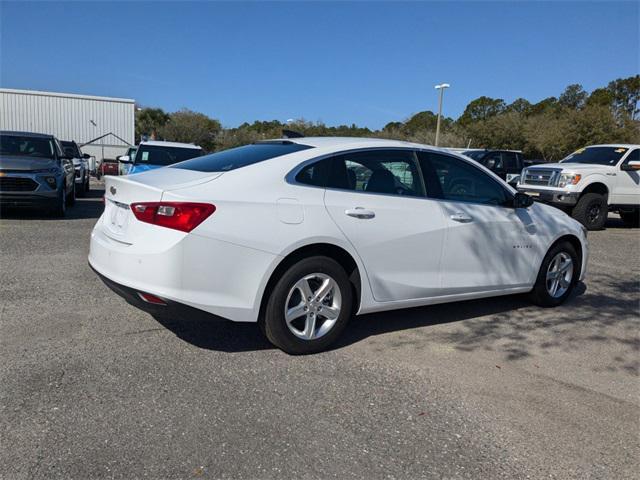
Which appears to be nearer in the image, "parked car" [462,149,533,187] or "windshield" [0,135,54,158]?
"windshield" [0,135,54,158]

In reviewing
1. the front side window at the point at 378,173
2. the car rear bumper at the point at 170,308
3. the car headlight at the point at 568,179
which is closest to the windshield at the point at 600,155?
the car headlight at the point at 568,179

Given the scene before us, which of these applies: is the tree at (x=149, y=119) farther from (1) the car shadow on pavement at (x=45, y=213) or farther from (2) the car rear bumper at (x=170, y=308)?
(2) the car rear bumper at (x=170, y=308)

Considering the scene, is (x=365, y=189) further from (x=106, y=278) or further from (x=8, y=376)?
(x=8, y=376)

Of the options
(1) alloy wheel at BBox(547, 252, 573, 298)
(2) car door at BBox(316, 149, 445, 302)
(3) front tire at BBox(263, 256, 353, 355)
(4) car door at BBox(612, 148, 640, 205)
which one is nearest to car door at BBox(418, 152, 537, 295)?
(2) car door at BBox(316, 149, 445, 302)

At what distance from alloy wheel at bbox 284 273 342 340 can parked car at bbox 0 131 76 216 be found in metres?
7.62

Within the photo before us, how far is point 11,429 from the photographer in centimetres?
291

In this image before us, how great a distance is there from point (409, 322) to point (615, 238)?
850cm

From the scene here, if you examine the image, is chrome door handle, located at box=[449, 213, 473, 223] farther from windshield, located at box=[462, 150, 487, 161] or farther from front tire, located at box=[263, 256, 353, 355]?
windshield, located at box=[462, 150, 487, 161]

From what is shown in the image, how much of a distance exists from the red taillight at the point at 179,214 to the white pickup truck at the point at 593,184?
10762 millimetres

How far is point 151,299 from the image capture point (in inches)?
143

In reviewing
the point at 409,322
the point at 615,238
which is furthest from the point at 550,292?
the point at 615,238

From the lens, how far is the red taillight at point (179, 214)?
3580mm

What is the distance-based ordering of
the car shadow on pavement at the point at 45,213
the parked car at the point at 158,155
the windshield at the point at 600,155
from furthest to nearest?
1. the windshield at the point at 600,155
2. the parked car at the point at 158,155
3. the car shadow on pavement at the point at 45,213

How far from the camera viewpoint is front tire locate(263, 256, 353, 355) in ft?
12.7
